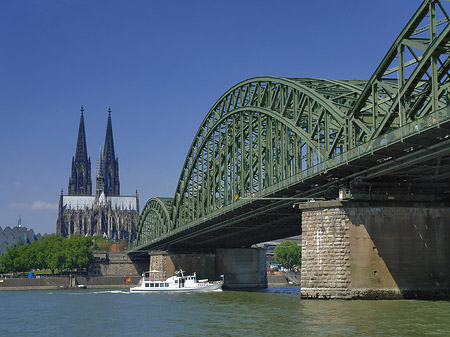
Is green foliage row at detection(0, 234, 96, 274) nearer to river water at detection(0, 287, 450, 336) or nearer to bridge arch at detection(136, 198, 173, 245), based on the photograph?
bridge arch at detection(136, 198, 173, 245)

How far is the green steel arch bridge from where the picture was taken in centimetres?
4612

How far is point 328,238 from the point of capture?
54.1 m

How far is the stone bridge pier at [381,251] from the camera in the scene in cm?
5244

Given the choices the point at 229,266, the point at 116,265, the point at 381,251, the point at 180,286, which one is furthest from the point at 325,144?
the point at 116,265

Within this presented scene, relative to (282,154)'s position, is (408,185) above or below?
below

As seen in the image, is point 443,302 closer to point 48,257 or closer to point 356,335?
point 356,335

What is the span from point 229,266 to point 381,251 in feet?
217

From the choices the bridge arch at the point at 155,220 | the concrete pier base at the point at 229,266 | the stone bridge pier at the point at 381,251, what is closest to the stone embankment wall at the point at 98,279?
the bridge arch at the point at 155,220

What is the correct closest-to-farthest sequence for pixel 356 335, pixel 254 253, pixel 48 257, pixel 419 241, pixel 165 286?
pixel 356 335
pixel 419 241
pixel 165 286
pixel 254 253
pixel 48 257

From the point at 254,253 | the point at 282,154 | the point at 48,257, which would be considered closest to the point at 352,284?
the point at 282,154

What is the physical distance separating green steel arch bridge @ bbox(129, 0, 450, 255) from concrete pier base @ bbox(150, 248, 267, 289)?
2161 millimetres

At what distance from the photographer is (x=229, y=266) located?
117312 mm

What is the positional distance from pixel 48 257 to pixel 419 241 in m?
149

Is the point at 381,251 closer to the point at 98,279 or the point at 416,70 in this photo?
the point at 416,70
